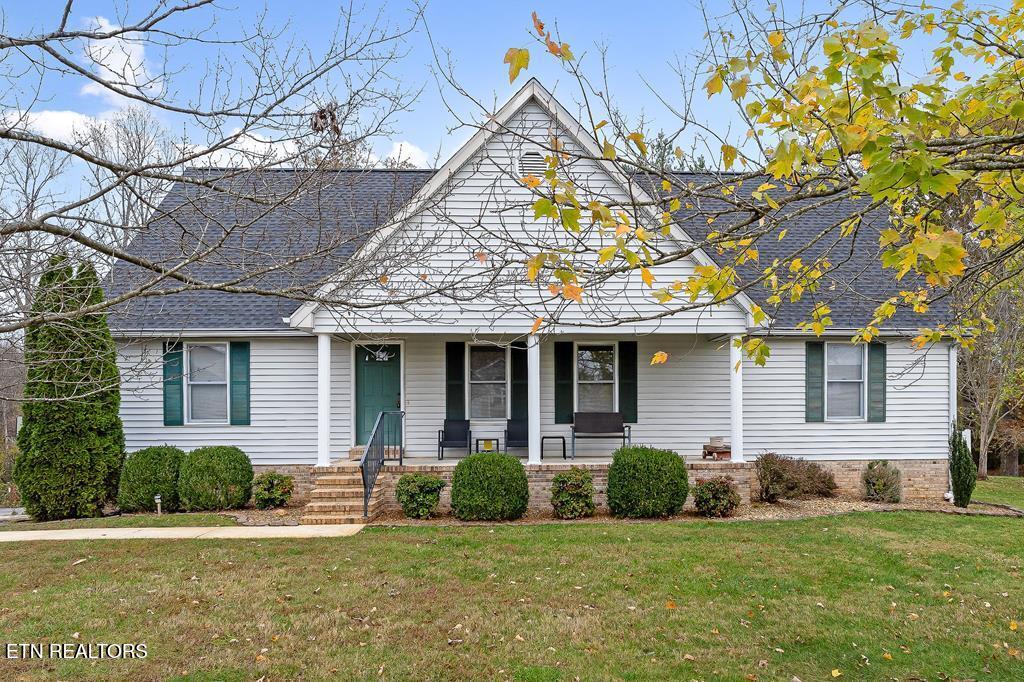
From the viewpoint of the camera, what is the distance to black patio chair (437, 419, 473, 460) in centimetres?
1268

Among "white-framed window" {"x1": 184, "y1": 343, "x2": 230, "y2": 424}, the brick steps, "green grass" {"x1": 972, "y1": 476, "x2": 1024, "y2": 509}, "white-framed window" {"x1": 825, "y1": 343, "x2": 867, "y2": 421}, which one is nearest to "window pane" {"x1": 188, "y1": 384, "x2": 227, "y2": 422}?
"white-framed window" {"x1": 184, "y1": 343, "x2": 230, "y2": 424}

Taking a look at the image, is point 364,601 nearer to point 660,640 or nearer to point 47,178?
point 660,640

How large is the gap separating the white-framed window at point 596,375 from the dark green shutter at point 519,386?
3.35 ft

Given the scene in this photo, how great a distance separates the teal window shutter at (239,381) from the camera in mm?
12961

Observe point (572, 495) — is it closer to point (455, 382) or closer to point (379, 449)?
point (379, 449)

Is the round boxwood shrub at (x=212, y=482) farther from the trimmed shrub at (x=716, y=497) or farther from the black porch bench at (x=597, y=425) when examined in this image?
the trimmed shrub at (x=716, y=497)

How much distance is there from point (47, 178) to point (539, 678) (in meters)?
4.99

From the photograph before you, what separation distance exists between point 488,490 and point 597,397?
374 centimetres

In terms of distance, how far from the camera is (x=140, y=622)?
6.00 m

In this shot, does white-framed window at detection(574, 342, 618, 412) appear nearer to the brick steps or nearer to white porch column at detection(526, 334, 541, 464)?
white porch column at detection(526, 334, 541, 464)

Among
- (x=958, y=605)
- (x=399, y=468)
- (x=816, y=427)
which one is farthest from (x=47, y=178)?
(x=816, y=427)

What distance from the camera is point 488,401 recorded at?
1337 cm

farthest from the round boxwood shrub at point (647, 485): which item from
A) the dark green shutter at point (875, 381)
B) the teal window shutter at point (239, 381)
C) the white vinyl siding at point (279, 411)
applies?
the teal window shutter at point (239, 381)

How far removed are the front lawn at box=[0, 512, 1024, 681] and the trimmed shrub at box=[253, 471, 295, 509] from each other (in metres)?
2.68
